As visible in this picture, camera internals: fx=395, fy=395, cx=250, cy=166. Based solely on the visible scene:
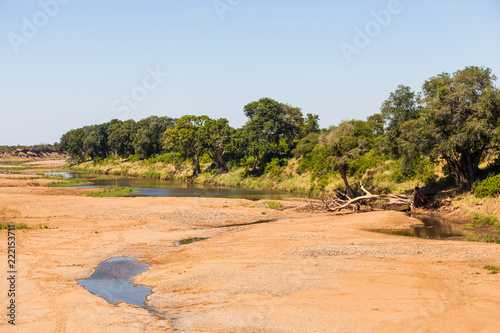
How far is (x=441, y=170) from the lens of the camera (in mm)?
44031

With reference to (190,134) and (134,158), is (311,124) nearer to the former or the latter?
(190,134)

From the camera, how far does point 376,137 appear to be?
65875 mm

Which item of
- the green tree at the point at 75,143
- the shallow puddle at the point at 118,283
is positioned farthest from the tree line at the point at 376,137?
the green tree at the point at 75,143

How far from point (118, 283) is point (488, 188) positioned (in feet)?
99.4

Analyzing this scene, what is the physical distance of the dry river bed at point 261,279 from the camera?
12367 mm

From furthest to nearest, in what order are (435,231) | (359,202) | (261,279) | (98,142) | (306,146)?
(98,142)
(306,146)
(359,202)
(435,231)
(261,279)

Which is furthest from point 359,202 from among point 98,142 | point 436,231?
point 98,142

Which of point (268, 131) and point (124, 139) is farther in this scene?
point (124, 139)

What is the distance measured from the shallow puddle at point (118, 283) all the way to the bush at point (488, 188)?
28.3m

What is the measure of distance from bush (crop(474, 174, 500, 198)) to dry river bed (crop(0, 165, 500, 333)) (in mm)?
7649

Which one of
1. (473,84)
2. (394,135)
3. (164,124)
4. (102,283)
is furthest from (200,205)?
(164,124)

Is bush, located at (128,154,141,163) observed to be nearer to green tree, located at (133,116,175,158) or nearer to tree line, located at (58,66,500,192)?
green tree, located at (133,116,175,158)

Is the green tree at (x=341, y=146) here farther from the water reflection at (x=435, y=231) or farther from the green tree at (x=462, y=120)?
the water reflection at (x=435, y=231)

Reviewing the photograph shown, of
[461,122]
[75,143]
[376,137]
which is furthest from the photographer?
[75,143]
